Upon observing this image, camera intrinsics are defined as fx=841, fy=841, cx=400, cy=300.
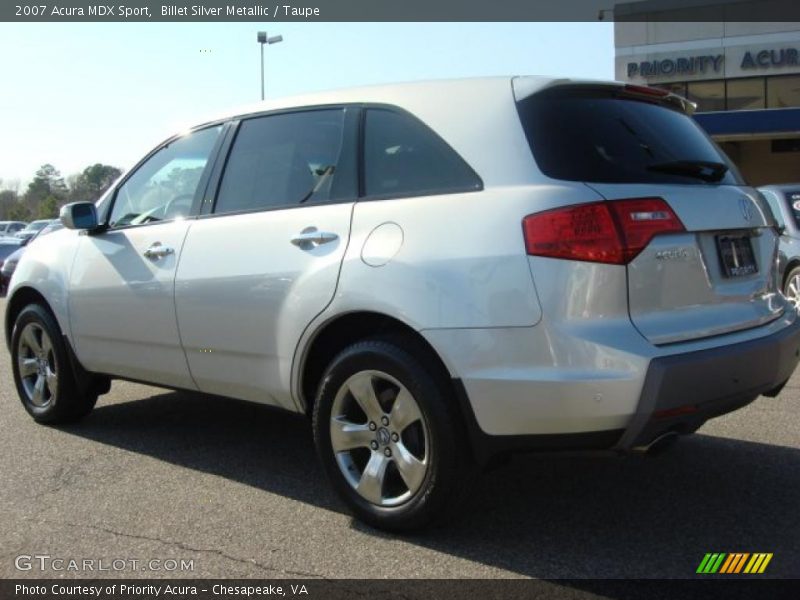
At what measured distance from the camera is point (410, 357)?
333cm

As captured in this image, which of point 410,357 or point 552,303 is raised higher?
point 552,303

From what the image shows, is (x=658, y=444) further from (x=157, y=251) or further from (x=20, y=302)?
(x=20, y=302)

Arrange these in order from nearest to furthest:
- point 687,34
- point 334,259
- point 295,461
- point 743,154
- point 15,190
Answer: point 334,259 < point 295,461 < point 687,34 < point 743,154 < point 15,190

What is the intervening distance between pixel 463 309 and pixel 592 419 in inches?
24.2

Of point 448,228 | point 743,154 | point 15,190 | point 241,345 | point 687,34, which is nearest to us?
point 448,228

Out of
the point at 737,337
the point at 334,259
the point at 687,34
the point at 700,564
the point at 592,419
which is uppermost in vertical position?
the point at 687,34

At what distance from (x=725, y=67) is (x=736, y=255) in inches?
1103

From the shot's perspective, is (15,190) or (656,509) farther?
(15,190)

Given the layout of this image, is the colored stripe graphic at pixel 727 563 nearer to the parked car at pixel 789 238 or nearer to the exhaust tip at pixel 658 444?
the exhaust tip at pixel 658 444

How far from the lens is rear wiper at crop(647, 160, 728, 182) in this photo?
3.40 m

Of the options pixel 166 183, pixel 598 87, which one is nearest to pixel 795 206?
pixel 598 87

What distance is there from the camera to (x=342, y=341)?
377cm

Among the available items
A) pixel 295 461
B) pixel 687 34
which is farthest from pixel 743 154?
pixel 295 461

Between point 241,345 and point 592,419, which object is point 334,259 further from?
point 592,419
